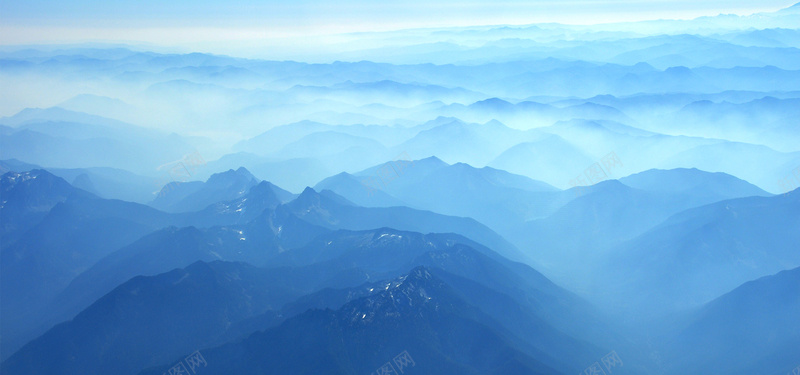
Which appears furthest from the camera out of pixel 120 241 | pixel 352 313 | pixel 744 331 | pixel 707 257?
pixel 120 241

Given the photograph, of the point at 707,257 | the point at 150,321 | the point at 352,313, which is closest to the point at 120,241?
the point at 150,321

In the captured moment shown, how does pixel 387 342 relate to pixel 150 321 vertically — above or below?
above

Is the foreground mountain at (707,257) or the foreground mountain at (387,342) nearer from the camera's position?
the foreground mountain at (387,342)

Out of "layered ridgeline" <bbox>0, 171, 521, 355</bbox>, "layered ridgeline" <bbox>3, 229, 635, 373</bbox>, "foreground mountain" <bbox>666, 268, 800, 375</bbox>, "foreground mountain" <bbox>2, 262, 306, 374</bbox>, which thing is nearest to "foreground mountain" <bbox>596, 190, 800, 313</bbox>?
"foreground mountain" <bbox>666, 268, 800, 375</bbox>

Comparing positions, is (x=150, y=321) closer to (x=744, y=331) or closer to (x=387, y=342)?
(x=387, y=342)

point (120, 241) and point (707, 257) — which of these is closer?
point (707, 257)

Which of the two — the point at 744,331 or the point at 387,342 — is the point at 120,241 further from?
the point at 744,331

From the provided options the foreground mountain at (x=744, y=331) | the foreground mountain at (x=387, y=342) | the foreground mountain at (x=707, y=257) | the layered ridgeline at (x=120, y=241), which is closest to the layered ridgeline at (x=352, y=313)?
the foreground mountain at (x=387, y=342)

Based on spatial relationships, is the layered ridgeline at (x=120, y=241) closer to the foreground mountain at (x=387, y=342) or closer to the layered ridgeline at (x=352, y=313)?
the layered ridgeline at (x=352, y=313)

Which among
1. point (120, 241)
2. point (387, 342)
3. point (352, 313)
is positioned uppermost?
point (352, 313)

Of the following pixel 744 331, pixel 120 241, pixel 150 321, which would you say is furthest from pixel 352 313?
pixel 120 241

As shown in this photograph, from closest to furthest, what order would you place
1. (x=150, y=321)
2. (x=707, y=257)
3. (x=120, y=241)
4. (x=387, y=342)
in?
(x=387, y=342) < (x=150, y=321) < (x=707, y=257) < (x=120, y=241)

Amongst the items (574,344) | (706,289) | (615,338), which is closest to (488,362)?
(574,344)
